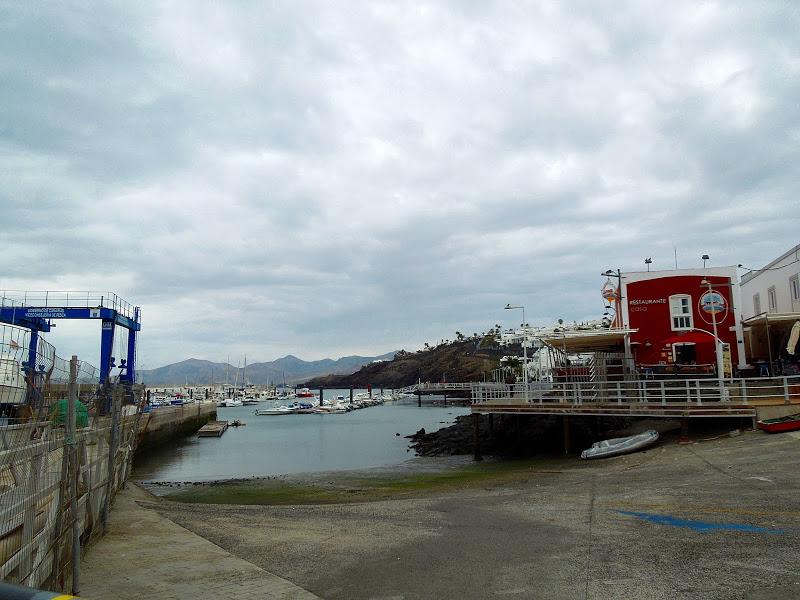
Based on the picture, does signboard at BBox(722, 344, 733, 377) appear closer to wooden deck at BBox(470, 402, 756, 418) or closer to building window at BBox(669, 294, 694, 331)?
building window at BBox(669, 294, 694, 331)

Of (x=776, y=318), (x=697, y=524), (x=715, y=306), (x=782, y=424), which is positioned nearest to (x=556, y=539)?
(x=697, y=524)

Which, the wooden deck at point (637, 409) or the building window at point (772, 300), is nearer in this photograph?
the wooden deck at point (637, 409)

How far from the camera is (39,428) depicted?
23.1 ft

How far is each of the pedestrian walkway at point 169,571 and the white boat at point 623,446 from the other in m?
17.3

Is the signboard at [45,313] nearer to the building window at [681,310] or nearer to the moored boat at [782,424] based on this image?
the building window at [681,310]

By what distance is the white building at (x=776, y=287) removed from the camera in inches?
1176

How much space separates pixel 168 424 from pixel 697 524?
5495 cm

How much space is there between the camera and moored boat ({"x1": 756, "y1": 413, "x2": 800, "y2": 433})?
19.6m

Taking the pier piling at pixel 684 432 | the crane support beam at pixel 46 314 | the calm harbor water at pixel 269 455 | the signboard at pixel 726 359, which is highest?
the crane support beam at pixel 46 314

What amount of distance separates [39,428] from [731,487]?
13.4 m

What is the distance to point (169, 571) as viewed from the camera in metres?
8.78

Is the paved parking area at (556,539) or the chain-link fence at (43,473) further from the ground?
the chain-link fence at (43,473)

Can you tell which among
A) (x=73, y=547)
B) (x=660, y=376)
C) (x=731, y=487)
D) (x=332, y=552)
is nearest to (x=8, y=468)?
(x=73, y=547)

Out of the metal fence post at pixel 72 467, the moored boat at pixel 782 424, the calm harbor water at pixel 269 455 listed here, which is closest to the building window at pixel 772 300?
the moored boat at pixel 782 424
